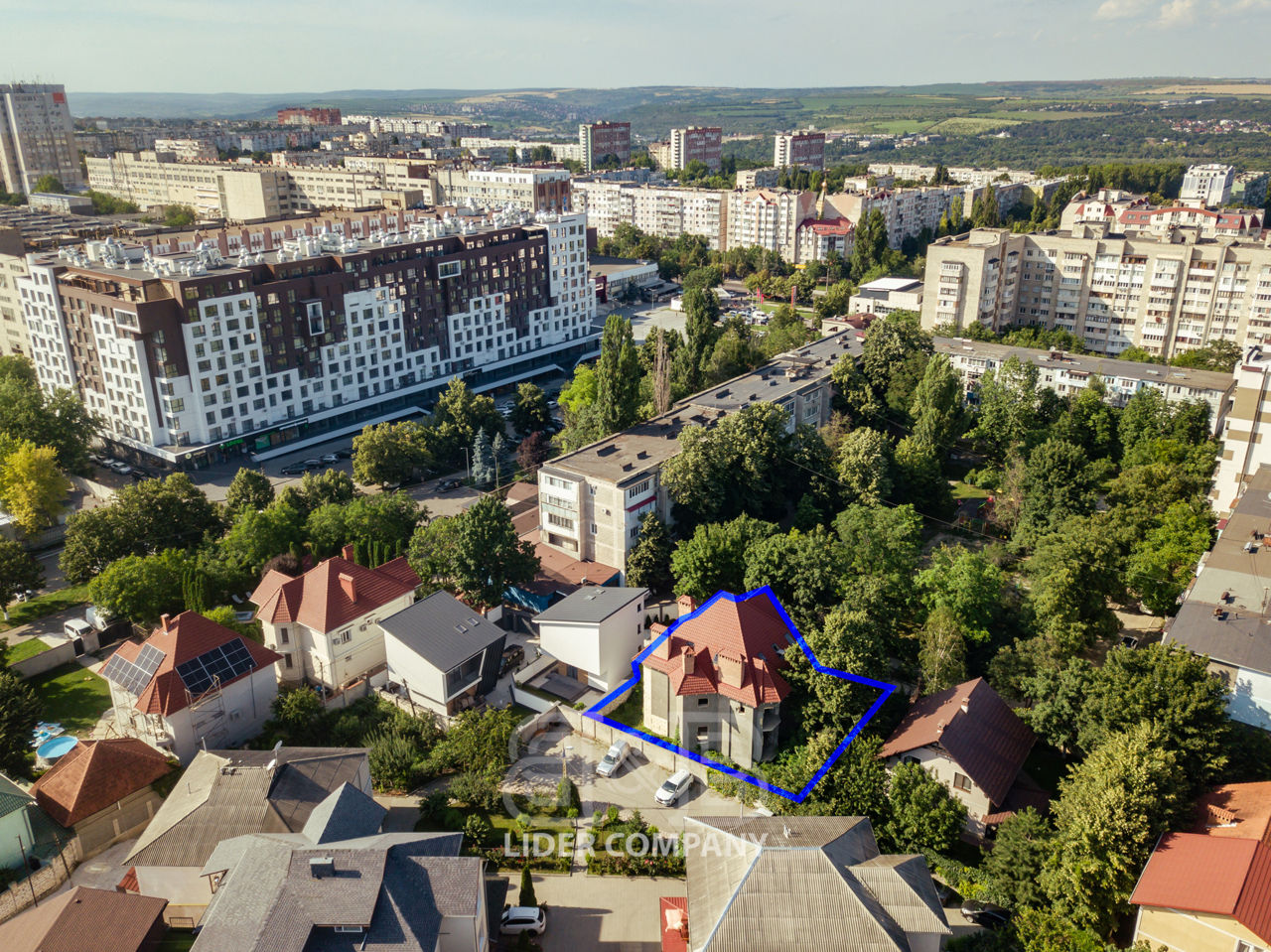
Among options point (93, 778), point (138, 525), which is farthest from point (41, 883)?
point (138, 525)

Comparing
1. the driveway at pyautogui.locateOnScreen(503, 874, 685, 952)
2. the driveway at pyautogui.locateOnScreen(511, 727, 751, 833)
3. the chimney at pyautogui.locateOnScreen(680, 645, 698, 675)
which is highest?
the chimney at pyautogui.locateOnScreen(680, 645, 698, 675)

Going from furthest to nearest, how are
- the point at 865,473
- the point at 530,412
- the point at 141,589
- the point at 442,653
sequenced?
the point at 530,412 → the point at 865,473 → the point at 141,589 → the point at 442,653

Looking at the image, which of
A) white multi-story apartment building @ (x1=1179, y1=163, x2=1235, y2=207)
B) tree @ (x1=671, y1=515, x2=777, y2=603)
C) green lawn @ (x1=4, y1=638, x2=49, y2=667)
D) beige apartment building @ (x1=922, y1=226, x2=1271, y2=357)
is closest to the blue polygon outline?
tree @ (x1=671, y1=515, x2=777, y2=603)

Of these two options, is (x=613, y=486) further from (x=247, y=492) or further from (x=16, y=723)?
(x=16, y=723)

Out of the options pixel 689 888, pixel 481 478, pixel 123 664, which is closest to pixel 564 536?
pixel 481 478

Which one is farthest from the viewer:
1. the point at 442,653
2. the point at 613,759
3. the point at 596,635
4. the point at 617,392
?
the point at 617,392

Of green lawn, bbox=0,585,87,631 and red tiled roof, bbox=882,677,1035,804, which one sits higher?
red tiled roof, bbox=882,677,1035,804

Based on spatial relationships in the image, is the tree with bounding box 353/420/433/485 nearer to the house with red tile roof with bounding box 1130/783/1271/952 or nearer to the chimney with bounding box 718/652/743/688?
the chimney with bounding box 718/652/743/688
